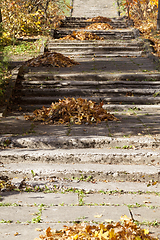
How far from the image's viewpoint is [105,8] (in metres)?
19.3

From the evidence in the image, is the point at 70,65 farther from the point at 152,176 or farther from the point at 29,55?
the point at 152,176

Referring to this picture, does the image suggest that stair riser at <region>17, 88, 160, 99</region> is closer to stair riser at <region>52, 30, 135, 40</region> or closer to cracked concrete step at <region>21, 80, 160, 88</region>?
cracked concrete step at <region>21, 80, 160, 88</region>

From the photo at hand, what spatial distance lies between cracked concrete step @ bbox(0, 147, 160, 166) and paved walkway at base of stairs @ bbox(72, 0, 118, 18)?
50.7 feet

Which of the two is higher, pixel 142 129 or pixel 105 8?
pixel 105 8

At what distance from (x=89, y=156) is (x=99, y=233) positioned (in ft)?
5.91

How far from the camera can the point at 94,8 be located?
1916cm

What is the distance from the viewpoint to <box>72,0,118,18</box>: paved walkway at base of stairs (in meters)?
18.1

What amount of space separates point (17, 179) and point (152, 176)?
5.81ft

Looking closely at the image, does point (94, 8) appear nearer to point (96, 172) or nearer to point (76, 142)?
point (76, 142)

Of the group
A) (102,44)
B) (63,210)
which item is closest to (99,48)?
(102,44)

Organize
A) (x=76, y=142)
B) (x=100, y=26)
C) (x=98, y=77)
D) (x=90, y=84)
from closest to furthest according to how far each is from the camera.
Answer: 1. (x=76, y=142)
2. (x=90, y=84)
3. (x=98, y=77)
4. (x=100, y=26)

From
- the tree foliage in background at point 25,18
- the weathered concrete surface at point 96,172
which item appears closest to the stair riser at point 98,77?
the weathered concrete surface at point 96,172

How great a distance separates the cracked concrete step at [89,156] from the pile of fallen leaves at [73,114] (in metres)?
1.24

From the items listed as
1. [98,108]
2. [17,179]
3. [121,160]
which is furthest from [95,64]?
[17,179]
